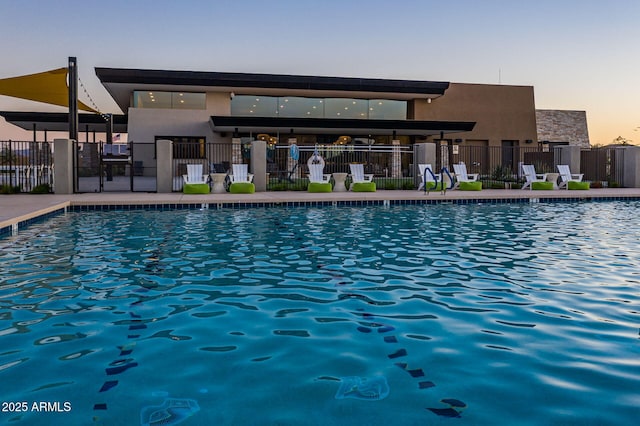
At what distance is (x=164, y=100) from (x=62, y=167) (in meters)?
12.8

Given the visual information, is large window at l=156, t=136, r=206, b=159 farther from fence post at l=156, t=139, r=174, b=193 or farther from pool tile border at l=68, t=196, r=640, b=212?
pool tile border at l=68, t=196, r=640, b=212

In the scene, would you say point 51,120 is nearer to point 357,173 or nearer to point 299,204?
point 357,173

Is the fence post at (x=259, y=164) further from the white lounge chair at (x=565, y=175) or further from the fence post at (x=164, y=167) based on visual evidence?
the white lounge chair at (x=565, y=175)

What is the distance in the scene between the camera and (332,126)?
2748cm

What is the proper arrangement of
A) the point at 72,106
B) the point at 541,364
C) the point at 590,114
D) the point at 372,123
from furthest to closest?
the point at 590,114
the point at 372,123
the point at 72,106
the point at 541,364

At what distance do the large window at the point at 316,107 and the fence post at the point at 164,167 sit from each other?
12.3m

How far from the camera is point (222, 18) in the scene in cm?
2191

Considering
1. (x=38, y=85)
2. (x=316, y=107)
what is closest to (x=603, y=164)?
(x=316, y=107)

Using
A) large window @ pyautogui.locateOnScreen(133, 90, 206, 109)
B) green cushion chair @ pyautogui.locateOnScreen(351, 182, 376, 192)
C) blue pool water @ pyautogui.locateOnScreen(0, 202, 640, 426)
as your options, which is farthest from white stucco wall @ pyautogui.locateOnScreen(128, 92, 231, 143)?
blue pool water @ pyautogui.locateOnScreen(0, 202, 640, 426)

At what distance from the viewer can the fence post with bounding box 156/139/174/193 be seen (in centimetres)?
1755

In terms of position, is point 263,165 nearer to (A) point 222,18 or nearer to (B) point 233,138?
(A) point 222,18

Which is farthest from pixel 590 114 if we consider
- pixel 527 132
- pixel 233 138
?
pixel 233 138

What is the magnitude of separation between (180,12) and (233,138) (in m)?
8.30

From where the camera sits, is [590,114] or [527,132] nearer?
[527,132]
